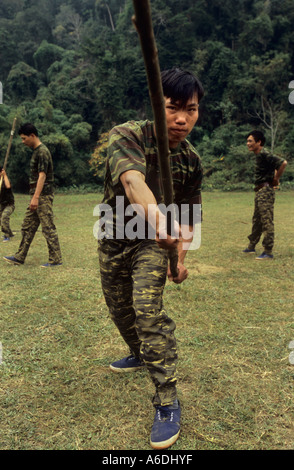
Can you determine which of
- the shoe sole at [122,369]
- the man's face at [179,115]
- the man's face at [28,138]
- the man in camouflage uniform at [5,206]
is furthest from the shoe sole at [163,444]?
the man in camouflage uniform at [5,206]

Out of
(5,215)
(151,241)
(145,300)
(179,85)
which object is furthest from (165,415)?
(5,215)

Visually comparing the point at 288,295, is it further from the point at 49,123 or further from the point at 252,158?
the point at 49,123

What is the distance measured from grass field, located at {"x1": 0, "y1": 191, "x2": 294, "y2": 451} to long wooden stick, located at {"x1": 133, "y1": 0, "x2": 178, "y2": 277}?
137cm

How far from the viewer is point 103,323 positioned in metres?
3.55

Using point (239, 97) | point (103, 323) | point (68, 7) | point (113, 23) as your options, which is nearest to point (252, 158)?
point (239, 97)

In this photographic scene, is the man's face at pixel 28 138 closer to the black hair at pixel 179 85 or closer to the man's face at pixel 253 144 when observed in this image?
the man's face at pixel 253 144

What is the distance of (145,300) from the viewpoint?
2.01m

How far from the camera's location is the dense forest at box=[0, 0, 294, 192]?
25125 millimetres

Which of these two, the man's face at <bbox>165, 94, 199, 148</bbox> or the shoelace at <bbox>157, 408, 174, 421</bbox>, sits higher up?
the man's face at <bbox>165, 94, 199, 148</bbox>

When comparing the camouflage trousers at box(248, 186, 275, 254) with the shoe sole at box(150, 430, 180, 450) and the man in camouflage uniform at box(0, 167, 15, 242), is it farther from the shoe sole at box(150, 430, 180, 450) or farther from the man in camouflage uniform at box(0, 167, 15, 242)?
the man in camouflage uniform at box(0, 167, 15, 242)

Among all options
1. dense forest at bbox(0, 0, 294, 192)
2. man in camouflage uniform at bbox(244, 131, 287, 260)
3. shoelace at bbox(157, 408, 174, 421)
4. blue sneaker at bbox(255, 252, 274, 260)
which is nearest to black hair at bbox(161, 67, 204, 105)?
shoelace at bbox(157, 408, 174, 421)

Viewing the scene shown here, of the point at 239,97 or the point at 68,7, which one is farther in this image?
the point at 68,7

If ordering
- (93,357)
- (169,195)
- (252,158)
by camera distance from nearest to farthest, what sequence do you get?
1. (169,195)
2. (93,357)
3. (252,158)

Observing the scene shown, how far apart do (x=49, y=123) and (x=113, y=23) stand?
3575 centimetres
